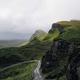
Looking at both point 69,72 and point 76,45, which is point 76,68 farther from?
point 76,45

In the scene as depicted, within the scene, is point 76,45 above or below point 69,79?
above

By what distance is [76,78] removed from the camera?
506ft

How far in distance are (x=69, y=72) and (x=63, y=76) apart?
41639mm

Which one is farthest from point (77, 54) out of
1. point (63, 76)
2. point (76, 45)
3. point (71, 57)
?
point (63, 76)

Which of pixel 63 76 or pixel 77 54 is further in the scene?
pixel 63 76

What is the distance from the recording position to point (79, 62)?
153 m

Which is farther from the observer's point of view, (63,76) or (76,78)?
(63,76)

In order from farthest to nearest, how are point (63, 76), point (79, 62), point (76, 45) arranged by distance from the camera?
point (63, 76)
point (76, 45)
point (79, 62)

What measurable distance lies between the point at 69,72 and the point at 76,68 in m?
5.03

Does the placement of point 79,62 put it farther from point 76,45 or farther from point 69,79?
point 76,45

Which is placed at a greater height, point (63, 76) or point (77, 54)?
point (77, 54)

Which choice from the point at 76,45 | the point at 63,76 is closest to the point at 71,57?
the point at 76,45

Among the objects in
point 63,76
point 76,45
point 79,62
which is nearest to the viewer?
point 79,62

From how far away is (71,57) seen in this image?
162 m
